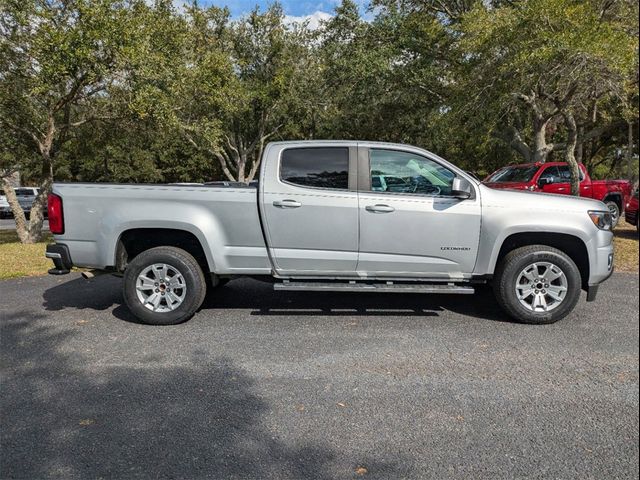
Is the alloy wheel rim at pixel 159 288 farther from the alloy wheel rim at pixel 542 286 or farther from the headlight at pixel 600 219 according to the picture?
the headlight at pixel 600 219

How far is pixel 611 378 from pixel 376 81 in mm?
13780

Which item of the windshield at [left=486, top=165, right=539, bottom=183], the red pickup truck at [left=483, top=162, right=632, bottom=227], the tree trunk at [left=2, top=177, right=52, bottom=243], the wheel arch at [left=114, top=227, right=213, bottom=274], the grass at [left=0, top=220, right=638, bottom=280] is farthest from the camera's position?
the windshield at [left=486, top=165, right=539, bottom=183]

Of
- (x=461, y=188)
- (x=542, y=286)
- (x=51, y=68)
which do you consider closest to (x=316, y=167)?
(x=461, y=188)

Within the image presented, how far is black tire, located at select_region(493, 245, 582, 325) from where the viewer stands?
477cm

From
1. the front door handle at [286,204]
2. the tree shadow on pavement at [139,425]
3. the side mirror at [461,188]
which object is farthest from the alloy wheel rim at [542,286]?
the tree shadow on pavement at [139,425]

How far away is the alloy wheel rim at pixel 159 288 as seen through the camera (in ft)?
16.0

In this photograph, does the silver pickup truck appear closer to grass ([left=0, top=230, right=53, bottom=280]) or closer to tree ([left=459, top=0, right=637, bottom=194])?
tree ([left=459, top=0, right=637, bottom=194])

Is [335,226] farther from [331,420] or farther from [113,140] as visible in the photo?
[113,140]

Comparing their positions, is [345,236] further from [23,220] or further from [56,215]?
[23,220]

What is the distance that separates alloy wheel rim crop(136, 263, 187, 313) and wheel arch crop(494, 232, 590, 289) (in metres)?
3.33

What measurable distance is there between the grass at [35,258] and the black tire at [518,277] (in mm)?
2072

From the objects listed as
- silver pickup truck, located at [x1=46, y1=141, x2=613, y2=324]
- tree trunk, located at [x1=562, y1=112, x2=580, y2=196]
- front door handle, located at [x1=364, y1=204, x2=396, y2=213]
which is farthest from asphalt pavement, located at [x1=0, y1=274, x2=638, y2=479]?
tree trunk, located at [x1=562, y1=112, x2=580, y2=196]

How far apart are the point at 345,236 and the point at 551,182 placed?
32.2 feet

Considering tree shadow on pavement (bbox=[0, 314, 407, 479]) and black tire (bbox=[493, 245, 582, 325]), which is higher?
black tire (bbox=[493, 245, 582, 325])
